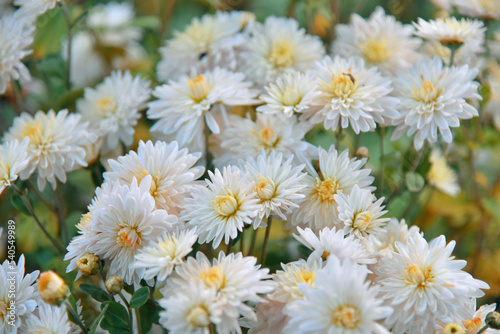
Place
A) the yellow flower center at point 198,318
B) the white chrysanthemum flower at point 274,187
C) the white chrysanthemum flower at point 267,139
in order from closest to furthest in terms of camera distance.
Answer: the yellow flower center at point 198,318 → the white chrysanthemum flower at point 274,187 → the white chrysanthemum flower at point 267,139

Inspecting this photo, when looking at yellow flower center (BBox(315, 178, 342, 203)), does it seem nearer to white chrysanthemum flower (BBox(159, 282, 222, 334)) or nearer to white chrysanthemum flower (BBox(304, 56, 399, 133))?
white chrysanthemum flower (BBox(304, 56, 399, 133))

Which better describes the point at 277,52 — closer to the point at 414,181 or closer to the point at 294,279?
the point at 414,181

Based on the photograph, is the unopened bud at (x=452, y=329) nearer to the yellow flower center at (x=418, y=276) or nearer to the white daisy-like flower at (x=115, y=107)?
the yellow flower center at (x=418, y=276)

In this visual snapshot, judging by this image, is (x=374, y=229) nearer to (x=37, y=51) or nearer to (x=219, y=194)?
(x=219, y=194)

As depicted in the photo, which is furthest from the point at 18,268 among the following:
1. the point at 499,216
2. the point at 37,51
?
the point at 499,216

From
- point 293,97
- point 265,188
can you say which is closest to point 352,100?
point 293,97

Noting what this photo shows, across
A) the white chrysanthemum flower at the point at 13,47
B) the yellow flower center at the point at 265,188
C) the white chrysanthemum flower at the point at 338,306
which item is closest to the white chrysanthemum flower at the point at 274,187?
the yellow flower center at the point at 265,188

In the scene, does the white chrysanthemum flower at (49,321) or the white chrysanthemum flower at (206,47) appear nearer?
the white chrysanthemum flower at (49,321)
